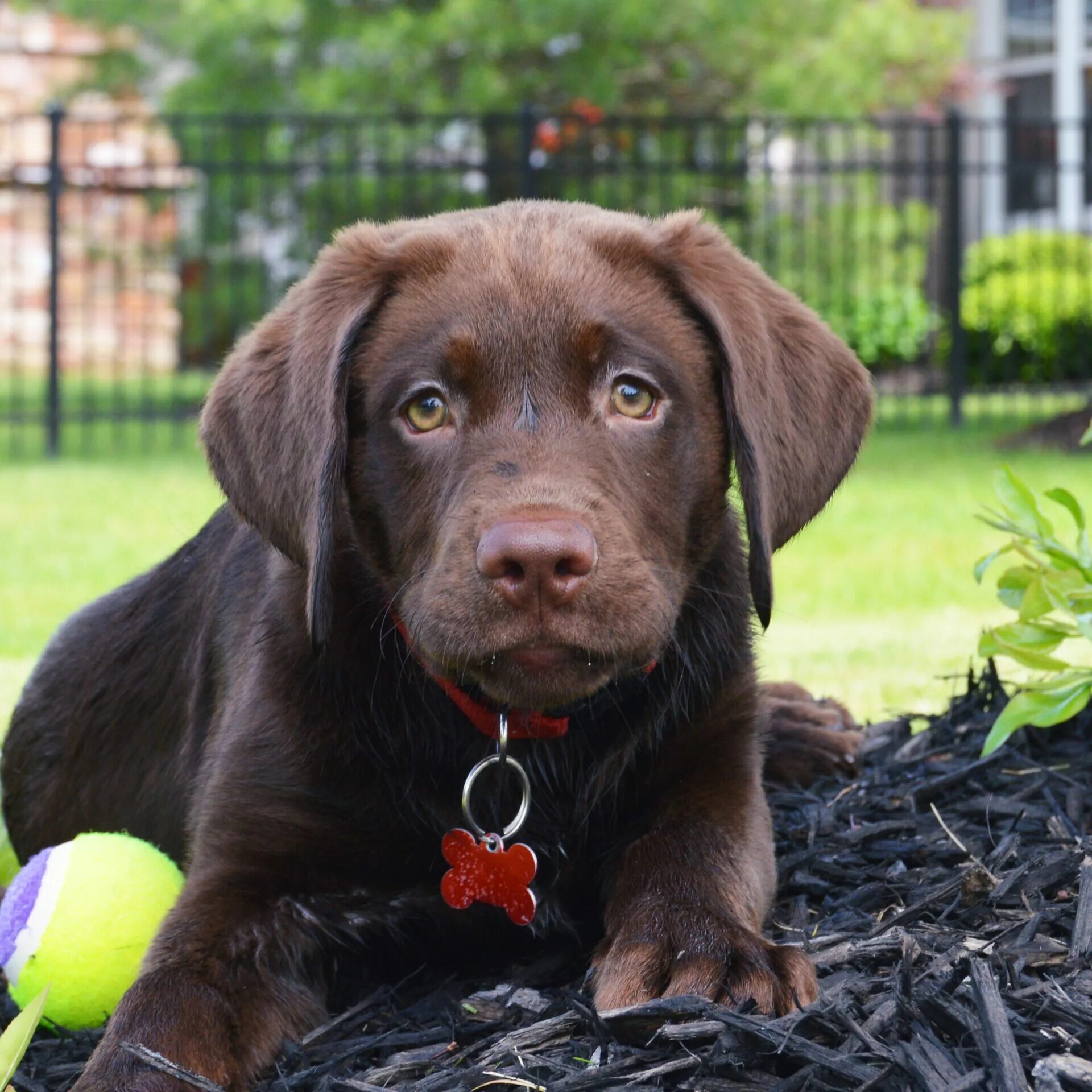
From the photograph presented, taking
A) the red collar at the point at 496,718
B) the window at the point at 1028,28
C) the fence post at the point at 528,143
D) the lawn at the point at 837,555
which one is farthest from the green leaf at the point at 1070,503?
the window at the point at 1028,28

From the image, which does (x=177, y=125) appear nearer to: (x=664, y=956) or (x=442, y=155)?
(x=442, y=155)

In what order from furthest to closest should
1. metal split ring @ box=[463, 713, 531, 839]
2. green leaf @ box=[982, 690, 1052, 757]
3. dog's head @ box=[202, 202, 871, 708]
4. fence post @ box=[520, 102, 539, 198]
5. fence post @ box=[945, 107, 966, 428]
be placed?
fence post @ box=[945, 107, 966, 428] → fence post @ box=[520, 102, 539, 198] → green leaf @ box=[982, 690, 1052, 757] → metal split ring @ box=[463, 713, 531, 839] → dog's head @ box=[202, 202, 871, 708]

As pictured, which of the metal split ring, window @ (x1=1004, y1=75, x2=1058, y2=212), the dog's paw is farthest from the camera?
window @ (x1=1004, y1=75, x2=1058, y2=212)

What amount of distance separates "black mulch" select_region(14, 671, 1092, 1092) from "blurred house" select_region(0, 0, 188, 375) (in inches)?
743

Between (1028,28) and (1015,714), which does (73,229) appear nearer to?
(1028,28)

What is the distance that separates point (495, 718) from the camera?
2.81 m

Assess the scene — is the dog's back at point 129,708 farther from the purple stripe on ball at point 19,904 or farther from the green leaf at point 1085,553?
the green leaf at point 1085,553

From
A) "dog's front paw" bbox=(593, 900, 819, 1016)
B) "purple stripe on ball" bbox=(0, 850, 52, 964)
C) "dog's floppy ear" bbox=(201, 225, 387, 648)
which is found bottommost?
"purple stripe on ball" bbox=(0, 850, 52, 964)

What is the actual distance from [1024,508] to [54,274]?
12.7 metres

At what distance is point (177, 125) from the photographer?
628 inches

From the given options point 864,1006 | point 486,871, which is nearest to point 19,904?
point 486,871

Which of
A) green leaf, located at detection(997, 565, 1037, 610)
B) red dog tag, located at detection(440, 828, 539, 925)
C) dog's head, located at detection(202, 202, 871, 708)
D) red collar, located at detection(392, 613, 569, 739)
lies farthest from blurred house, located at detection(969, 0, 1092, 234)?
red dog tag, located at detection(440, 828, 539, 925)

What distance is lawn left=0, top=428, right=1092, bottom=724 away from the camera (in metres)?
6.05

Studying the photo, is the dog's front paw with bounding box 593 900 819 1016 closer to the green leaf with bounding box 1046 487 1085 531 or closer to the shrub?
the green leaf with bounding box 1046 487 1085 531
